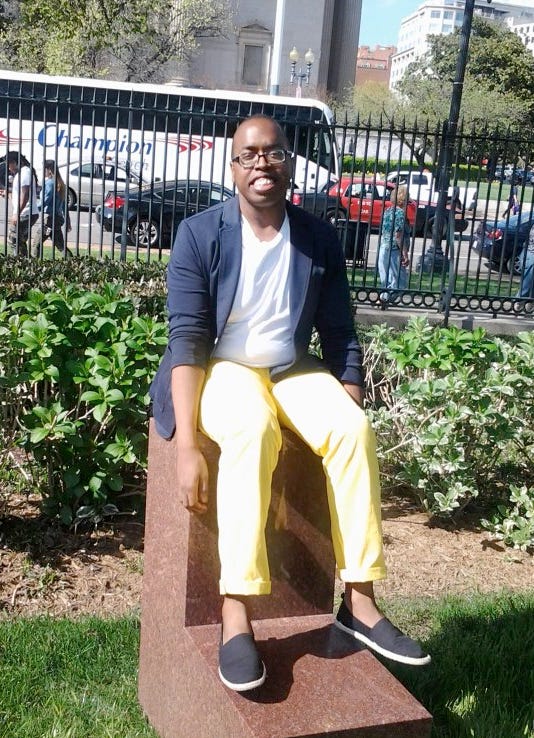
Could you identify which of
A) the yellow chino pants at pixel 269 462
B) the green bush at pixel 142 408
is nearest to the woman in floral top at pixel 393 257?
the green bush at pixel 142 408

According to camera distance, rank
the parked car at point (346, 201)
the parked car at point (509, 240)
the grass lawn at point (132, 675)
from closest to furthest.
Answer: the grass lawn at point (132, 675) → the parked car at point (346, 201) → the parked car at point (509, 240)

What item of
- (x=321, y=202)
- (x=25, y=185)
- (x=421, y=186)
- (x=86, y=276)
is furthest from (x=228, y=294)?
(x=421, y=186)

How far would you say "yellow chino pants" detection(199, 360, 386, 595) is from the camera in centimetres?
285

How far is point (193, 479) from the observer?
2957 millimetres

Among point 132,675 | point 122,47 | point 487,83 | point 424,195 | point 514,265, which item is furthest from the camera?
point 487,83

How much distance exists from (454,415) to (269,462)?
239 cm

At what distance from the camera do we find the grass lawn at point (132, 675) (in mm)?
3266

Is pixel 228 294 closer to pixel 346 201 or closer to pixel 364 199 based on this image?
pixel 346 201

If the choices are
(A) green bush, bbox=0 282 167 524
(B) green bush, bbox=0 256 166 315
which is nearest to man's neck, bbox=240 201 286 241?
(A) green bush, bbox=0 282 167 524

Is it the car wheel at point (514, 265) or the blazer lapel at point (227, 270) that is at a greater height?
the blazer lapel at point (227, 270)

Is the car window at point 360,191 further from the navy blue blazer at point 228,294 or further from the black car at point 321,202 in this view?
the navy blue blazer at point 228,294

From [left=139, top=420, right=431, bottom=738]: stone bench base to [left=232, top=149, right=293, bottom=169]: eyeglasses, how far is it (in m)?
0.92

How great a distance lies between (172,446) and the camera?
3184 millimetres

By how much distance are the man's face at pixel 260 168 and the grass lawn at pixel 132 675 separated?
72.5 inches
